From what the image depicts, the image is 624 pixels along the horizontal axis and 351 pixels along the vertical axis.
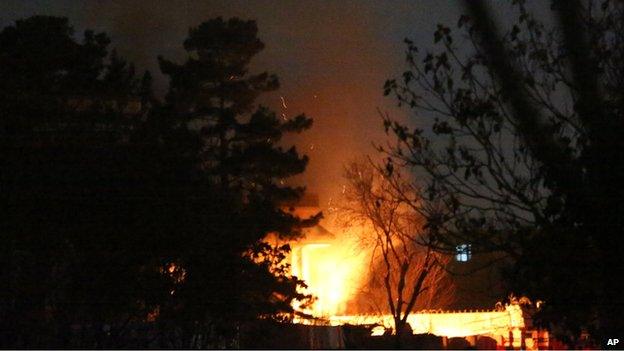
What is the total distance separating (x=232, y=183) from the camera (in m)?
17.6

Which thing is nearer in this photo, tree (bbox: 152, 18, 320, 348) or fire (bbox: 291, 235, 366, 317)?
tree (bbox: 152, 18, 320, 348)

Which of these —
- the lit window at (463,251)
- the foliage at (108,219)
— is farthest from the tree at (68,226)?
the lit window at (463,251)

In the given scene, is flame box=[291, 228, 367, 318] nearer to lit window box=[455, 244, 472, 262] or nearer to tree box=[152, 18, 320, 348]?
tree box=[152, 18, 320, 348]

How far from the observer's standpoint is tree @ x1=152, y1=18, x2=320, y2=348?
43.6 ft

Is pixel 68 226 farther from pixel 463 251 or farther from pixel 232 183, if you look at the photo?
pixel 463 251

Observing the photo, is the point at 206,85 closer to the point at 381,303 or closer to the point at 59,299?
the point at 59,299

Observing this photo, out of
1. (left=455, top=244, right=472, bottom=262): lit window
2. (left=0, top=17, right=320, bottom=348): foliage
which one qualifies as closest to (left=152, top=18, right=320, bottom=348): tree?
(left=0, top=17, right=320, bottom=348): foliage

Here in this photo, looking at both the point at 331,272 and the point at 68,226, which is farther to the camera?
the point at 331,272

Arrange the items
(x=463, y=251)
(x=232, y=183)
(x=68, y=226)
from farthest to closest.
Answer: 1. (x=232, y=183)
2. (x=68, y=226)
3. (x=463, y=251)

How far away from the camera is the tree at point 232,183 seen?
43.6ft

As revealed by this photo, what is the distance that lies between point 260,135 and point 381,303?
1207 cm

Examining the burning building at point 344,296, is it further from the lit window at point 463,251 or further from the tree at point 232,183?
the lit window at point 463,251

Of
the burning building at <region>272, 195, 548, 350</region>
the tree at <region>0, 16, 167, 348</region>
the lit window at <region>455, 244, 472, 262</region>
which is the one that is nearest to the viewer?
the lit window at <region>455, 244, 472, 262</region>

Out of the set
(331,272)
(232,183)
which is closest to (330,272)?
(331,272)
